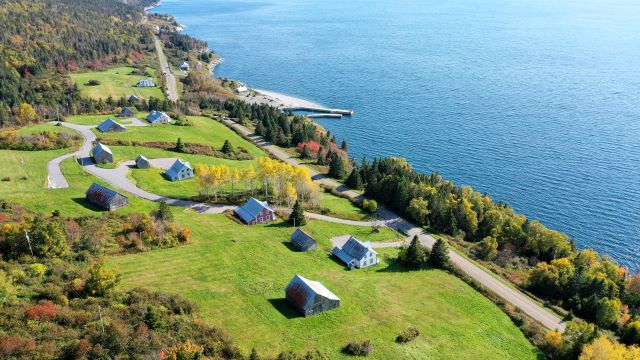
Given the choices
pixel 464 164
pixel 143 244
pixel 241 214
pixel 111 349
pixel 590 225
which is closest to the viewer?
pixel 111 349

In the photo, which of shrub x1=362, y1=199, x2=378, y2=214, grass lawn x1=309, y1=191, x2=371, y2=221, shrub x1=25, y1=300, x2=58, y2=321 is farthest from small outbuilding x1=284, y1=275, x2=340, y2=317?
shrub x1=362, y1=199, x2=378, y2=214

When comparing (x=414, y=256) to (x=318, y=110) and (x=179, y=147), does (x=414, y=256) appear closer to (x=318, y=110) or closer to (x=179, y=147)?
(x=179, y=147)

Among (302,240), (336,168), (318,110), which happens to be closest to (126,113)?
(336,168)

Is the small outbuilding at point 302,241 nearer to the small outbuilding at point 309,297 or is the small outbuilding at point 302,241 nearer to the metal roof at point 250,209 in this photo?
the metal roof at point 250,209

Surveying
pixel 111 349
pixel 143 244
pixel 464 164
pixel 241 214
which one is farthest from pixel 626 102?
pixel 111 349

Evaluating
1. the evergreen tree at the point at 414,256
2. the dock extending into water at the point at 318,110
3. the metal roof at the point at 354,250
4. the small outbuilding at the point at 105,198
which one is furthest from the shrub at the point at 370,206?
the dock extending into water at the point at 318,110

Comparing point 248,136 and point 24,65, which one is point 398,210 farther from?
point 24,65
